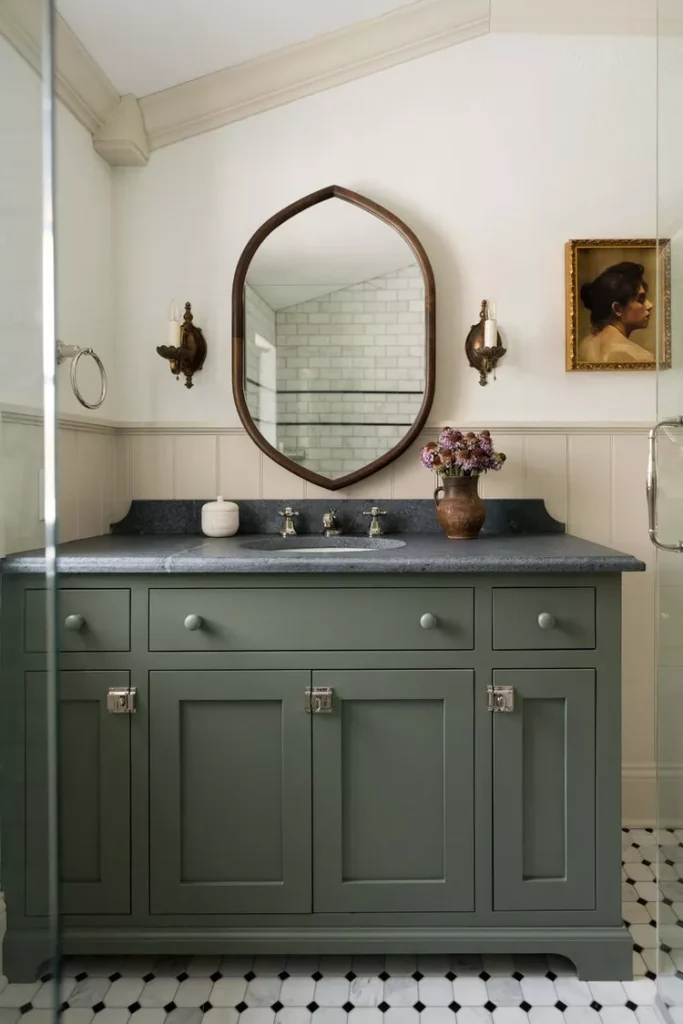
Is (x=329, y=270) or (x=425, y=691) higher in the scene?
(x=329, y=270)

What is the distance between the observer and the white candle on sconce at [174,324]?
2193 mm

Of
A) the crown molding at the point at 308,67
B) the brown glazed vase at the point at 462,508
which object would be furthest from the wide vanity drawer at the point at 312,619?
the crown molding at the point at 308,67

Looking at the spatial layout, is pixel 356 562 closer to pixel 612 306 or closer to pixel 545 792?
pixel 545 792

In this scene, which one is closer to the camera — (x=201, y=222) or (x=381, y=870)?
(x=381, y=870)

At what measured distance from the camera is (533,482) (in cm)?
226

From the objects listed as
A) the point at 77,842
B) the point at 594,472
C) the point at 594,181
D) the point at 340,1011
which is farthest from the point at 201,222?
the point at 340,1011

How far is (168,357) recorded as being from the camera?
7.23ft

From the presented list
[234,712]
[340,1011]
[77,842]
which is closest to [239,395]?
[234,712]

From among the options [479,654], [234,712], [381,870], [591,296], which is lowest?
[381,870]

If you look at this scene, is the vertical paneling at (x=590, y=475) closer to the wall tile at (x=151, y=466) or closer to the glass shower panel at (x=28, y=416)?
the wall tile at (x=151, y=466)

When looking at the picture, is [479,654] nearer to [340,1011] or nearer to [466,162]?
[340,1011]

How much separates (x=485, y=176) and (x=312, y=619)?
157 cm

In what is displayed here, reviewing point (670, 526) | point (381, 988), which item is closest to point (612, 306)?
point (670, 526)

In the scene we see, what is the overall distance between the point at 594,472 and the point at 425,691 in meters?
1.05
